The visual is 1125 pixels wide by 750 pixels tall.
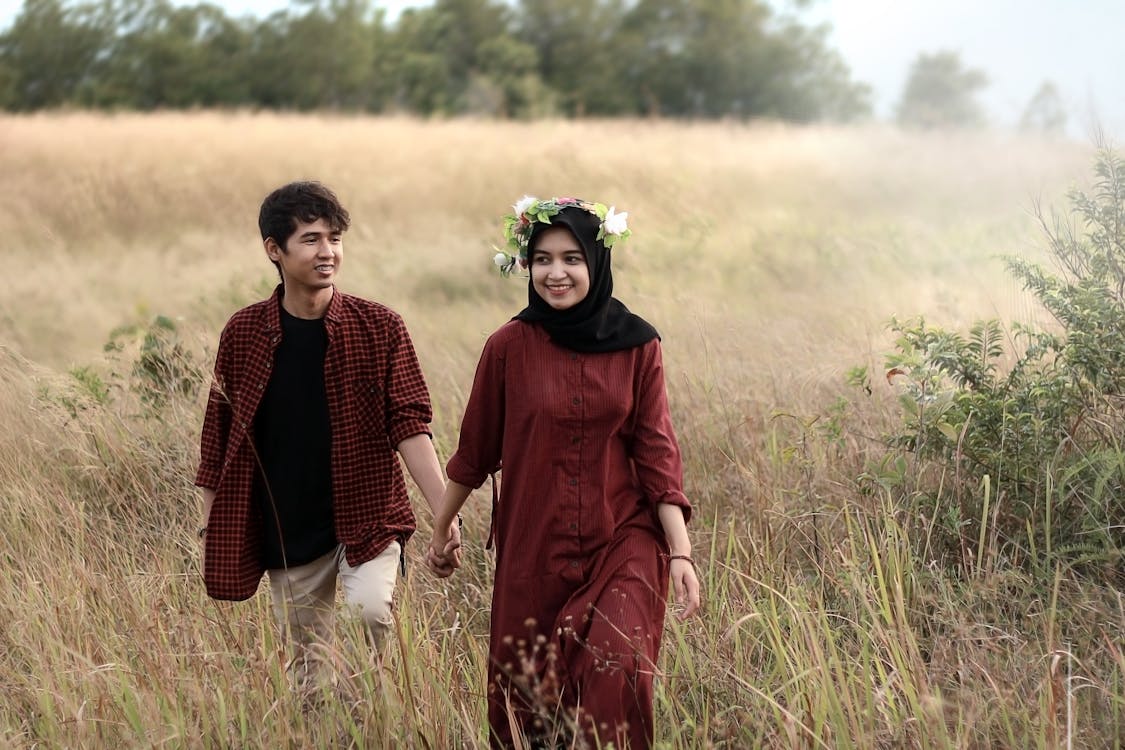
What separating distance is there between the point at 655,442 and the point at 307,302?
1181mm

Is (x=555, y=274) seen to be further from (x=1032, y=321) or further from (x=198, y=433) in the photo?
(x=1032, y=321)

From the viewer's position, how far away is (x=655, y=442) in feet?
9.73

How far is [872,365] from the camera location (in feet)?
18.5

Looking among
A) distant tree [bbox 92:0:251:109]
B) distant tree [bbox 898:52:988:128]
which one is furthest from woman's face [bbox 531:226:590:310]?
distant tree [bbox 898:52:988:128]

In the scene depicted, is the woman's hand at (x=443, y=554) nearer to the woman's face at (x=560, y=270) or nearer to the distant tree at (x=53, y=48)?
the woman's face at (x=560, y=270)

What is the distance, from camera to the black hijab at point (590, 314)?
9.71ft

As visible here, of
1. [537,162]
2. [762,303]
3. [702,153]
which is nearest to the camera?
[762,303]

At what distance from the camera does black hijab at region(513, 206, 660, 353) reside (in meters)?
2.96

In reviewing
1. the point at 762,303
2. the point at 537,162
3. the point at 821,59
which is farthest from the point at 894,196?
the point at 821,59

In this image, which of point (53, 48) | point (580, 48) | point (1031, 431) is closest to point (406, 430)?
point (1031, 431)

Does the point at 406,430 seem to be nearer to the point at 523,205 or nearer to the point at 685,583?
the point at 523,205

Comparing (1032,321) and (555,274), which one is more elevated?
(555,274)

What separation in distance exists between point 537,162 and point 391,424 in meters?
15.9

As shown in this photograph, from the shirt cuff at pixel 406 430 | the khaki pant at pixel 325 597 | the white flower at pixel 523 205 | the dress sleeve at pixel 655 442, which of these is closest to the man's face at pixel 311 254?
the shirt cuff at pixel 406 430
